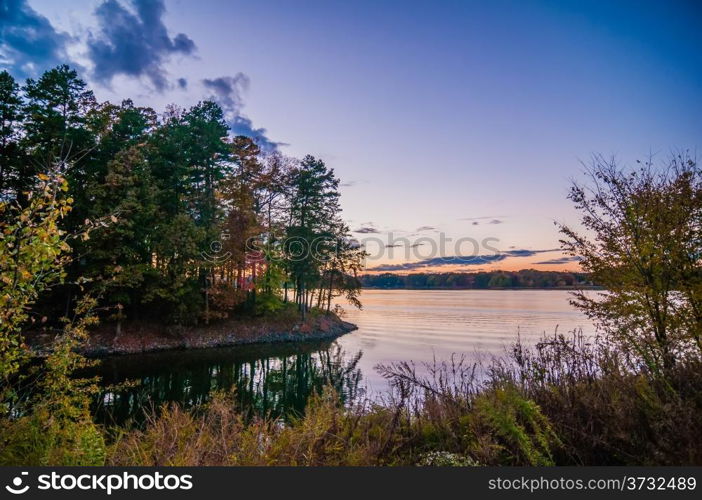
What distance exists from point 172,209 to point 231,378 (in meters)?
15.1

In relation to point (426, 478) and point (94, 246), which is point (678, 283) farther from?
point (94, 246)

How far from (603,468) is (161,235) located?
89.7 ft

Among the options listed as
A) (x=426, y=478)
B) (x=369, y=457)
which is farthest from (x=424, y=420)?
(x=426, y=478)

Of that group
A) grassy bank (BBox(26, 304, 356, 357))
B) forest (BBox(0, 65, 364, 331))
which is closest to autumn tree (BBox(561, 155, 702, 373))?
forest (BBox(0, 65, 364, 331))

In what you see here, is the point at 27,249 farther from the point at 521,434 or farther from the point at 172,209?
the point at 172,209

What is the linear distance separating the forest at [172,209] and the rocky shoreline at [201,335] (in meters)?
1.13

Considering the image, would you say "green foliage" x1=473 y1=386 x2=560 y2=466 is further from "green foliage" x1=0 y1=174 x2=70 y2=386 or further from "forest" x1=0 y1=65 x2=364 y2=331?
"forest" x1=0 y1=65 x2=364 y2=331

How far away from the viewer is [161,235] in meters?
25.7

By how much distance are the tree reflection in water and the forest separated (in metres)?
4.56

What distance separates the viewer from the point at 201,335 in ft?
90.4

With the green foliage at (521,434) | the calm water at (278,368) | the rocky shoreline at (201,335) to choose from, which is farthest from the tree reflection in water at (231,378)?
the green foliage at (521,434)

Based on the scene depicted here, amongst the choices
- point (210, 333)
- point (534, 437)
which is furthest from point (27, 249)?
point (210, 333)

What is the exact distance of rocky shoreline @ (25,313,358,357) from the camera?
76.1ft

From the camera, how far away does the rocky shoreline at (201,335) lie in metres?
23.2
